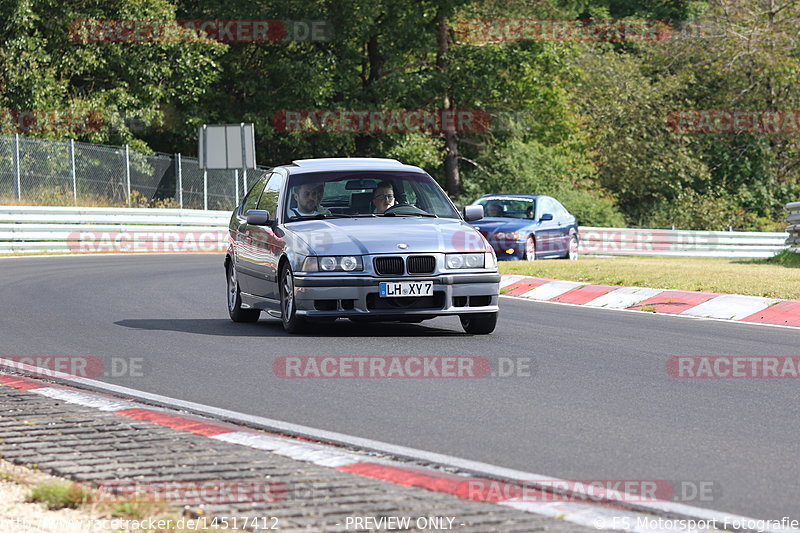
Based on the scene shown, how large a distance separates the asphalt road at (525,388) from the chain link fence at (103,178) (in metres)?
15.7

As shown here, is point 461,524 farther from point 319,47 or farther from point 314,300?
point 319,47

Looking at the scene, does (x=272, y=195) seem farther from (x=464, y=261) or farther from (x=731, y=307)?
(x=731, y=307)

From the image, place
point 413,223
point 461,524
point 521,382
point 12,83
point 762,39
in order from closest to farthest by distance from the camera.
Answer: point 461,524, point 521,382, point 413,223, point 12,83, point 762,39

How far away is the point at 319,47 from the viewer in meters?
45.0

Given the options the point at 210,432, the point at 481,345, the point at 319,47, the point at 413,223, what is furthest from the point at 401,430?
the point at 319,47

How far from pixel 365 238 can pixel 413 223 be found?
746mm

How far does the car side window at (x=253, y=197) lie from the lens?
13961 mm

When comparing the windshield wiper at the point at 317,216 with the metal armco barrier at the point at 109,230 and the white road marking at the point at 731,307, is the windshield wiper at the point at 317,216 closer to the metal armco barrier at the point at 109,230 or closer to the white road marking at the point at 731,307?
the white road marking at the point at 731,307

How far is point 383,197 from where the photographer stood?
12.7m

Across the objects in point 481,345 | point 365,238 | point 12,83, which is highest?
point 12,83

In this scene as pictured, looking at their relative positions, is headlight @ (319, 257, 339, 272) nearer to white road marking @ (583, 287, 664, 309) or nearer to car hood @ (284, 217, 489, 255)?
car hood @ (284, 217, 489, 255)

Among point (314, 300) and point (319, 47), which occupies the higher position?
point (319, 47)

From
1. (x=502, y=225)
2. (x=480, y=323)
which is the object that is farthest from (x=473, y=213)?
(x=502, y=225)

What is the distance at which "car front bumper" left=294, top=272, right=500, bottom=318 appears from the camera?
37.3 feet
